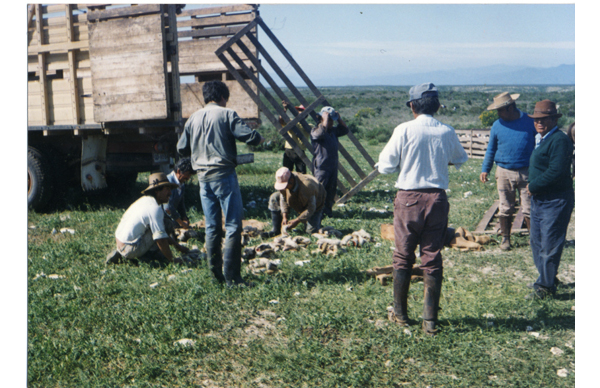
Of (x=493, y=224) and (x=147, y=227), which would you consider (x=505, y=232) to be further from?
(x=147, y=227)

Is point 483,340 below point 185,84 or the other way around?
below

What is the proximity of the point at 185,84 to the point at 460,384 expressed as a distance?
7960 mm

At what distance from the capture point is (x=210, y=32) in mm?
9219

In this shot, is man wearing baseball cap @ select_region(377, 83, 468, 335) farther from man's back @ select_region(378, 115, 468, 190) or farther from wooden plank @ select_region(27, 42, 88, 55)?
wooden plank @ select_region(27, 42, 88, 55)

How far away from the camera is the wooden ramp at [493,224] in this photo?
694cm

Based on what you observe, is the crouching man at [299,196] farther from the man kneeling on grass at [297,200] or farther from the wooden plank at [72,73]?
the wooden plank at [72,73]

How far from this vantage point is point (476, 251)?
244 inches

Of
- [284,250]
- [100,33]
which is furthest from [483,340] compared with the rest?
[100,33]

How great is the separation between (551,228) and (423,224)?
63.5 inches

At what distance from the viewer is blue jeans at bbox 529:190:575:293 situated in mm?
4445

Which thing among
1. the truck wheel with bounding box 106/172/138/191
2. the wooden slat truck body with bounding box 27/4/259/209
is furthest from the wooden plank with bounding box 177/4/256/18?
the truck wheel with bounding box 106/172/138/191

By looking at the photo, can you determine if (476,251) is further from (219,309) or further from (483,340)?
(219,309)

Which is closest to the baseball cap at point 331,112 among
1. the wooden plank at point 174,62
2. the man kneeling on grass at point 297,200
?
the man kneeling on grass at point 297,200

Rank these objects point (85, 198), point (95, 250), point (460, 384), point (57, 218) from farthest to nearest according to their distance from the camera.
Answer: point (85, 198) → point (57, 218) → point (95, 250) → point (460, 384)
